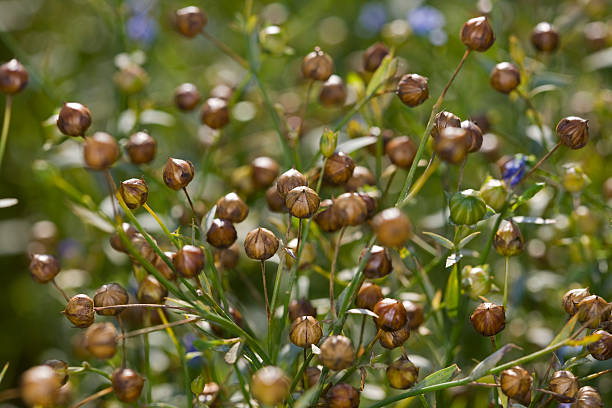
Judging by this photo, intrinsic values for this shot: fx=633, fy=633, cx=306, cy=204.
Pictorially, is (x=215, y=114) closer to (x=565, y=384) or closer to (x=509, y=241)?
(x=509, y=241)

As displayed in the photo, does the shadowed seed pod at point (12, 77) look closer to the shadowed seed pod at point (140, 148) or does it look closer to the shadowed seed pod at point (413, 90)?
the shadowed seed pod at point (140, 148)

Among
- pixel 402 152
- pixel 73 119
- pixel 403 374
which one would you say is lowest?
pixel 403 374

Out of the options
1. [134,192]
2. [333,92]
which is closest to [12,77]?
[134,192]

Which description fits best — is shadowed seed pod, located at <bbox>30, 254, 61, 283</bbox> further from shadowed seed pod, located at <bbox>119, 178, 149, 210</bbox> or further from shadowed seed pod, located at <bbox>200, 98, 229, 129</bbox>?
shadowed seed pod, located at <bbox>200, 98, 229, 129</bbox>

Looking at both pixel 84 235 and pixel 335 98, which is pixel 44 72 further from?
pixel 335 98

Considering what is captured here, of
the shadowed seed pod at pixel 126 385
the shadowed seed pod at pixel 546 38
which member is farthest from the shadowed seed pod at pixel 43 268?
the shadowed seed pod at pixel 546 38

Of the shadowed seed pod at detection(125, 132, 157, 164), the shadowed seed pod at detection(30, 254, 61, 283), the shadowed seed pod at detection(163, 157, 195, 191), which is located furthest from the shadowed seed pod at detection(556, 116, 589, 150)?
the shadowed seed pod at detection(30, 254, 61, 283)
